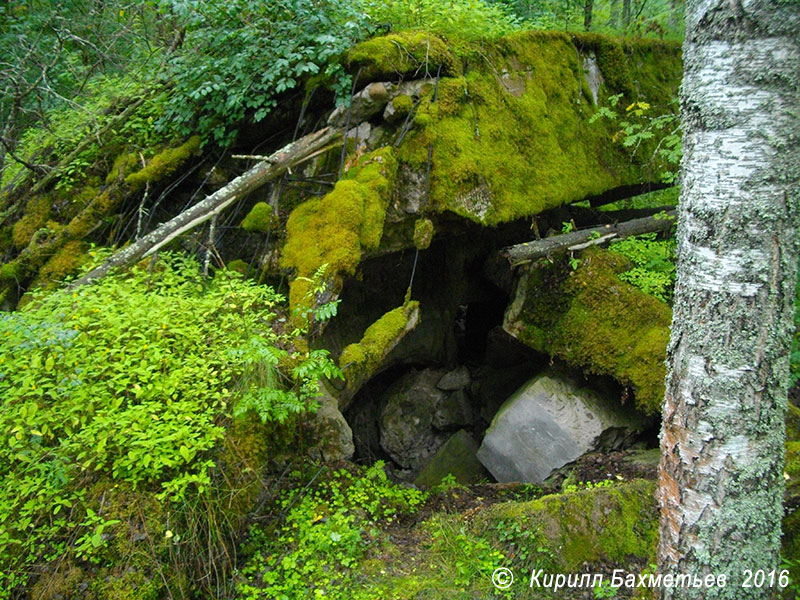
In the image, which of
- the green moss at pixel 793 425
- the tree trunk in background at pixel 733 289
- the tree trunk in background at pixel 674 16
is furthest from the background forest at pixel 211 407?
the tree trunk in background at pixel 674 16

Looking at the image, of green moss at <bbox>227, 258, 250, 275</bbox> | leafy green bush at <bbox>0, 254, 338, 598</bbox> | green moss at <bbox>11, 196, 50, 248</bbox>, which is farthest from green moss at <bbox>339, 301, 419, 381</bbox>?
green moss at <bbox>11, 196, 50, 248</bbox>

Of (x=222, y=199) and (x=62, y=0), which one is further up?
(x=62, y=0)

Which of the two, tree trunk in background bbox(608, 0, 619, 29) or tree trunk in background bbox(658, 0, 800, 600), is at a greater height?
tree trunk in background bbox(608, 0, 619, 29)

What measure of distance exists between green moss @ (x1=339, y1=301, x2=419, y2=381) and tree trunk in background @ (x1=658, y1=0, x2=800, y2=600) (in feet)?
7.89

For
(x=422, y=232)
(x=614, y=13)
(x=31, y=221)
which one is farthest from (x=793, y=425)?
(x=614, y=13)

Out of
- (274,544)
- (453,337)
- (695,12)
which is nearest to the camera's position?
(695,12)

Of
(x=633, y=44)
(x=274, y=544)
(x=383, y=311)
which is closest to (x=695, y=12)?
(x=274, y=544)

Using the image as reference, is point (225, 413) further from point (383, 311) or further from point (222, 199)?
point (383, 311)

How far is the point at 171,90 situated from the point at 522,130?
4220mm

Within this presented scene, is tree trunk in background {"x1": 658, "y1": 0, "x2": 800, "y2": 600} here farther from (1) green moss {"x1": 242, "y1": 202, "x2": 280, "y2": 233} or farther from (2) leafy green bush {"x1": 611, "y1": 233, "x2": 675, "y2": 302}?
(1) green moss {"x1": 242, "y1": 202, "x2": 280, "y2": 233}

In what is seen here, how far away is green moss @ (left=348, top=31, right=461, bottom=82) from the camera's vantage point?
5152 mm

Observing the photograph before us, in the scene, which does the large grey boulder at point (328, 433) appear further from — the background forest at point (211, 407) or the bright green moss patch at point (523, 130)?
the bright green moss patch at point (523, 130)

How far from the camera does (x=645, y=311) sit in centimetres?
500

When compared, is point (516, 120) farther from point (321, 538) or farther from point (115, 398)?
point (115, 398)
